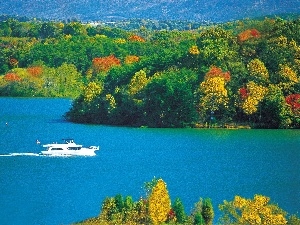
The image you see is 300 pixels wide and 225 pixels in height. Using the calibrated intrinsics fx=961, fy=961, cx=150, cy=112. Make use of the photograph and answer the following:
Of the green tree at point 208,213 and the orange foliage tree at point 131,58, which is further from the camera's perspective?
the orange foliage tree at point 131,58

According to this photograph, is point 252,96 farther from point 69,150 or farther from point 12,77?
point 12,77

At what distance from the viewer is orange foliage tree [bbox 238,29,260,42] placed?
252 feet

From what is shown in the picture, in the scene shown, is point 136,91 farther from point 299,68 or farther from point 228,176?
point 228,176

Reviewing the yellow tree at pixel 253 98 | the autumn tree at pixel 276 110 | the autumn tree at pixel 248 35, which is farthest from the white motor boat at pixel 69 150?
the autumn tree at pixel 248 35

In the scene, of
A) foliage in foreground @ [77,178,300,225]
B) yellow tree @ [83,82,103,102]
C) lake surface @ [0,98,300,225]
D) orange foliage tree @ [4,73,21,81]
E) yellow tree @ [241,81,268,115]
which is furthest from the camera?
orange foliage tree @ [4,73,21,81]

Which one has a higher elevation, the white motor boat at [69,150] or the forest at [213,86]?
the forest at [213,86]

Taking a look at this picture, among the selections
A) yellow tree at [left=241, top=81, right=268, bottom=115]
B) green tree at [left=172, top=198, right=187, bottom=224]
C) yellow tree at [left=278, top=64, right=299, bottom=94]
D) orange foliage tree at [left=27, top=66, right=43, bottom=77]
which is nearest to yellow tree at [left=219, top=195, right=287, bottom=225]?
green tree at [left=172, top=198, right=187, bottom=224]

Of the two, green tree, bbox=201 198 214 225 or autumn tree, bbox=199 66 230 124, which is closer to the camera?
green tree, bbox=201 198 214 225

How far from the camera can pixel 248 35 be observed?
77312 mm

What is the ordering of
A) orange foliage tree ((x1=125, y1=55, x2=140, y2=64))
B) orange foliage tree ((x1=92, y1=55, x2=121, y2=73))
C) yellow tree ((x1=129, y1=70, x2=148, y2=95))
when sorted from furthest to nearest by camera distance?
1. orange foliage tree ((x1=92, y1=55, x2=121, y2=73))
2. orange foliage tree ((x1=125, y1=55, x2=140, y2=64))
3. yellow tree ((x1=129, y1=70, x2=148, y2=95))

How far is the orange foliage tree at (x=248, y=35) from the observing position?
76.7 m

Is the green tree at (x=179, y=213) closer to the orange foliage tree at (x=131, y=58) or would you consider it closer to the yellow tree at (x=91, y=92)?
the yellow tree at (x=91, y=92)

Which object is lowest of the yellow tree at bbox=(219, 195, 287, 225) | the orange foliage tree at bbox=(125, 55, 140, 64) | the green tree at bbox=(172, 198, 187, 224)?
the green tree at bbox=(172, 198, 187, 224)

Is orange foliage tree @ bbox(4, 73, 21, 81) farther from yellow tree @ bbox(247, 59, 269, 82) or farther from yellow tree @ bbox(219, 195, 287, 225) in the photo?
yellow tree @ bbox(219, 195, 287, 225)
